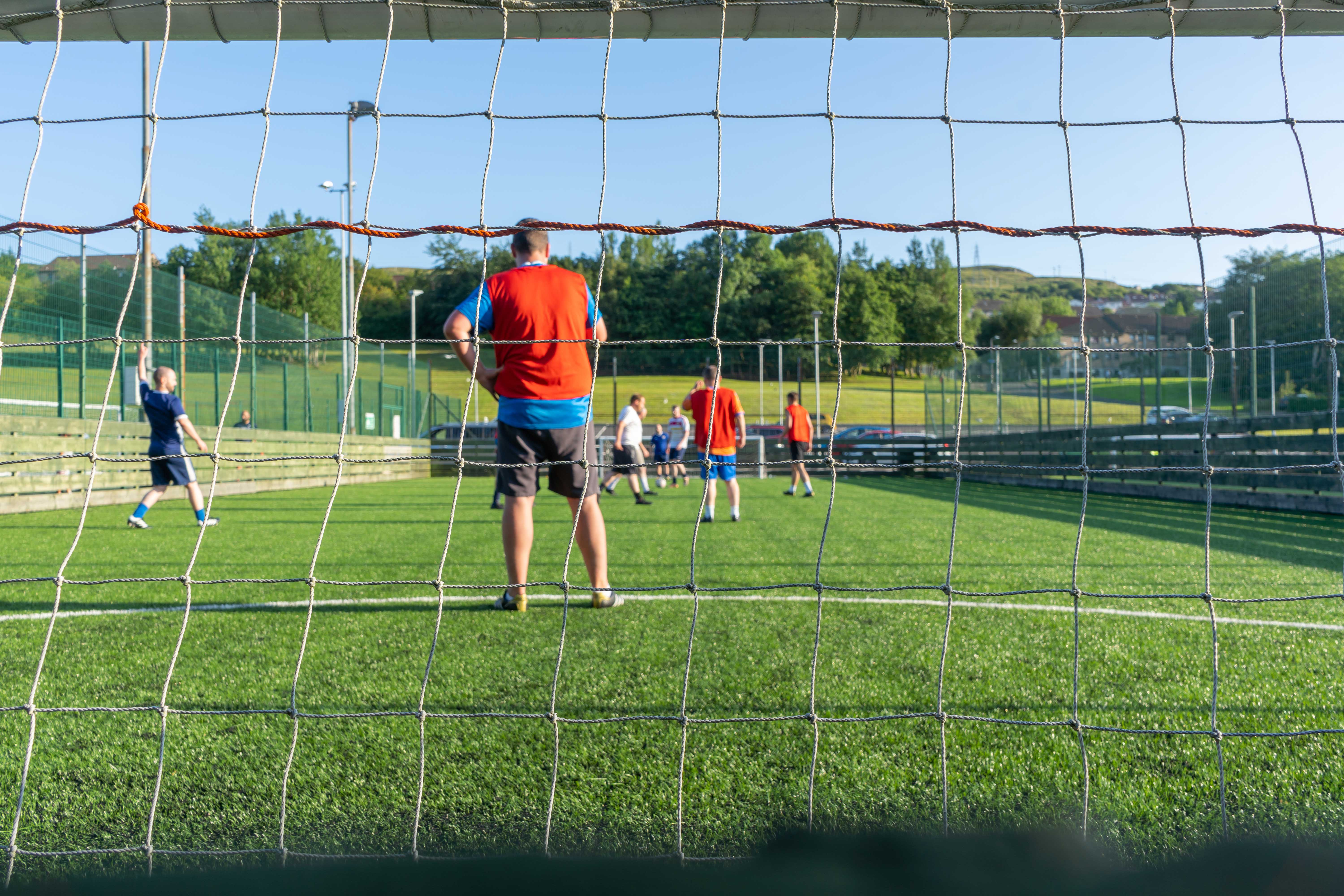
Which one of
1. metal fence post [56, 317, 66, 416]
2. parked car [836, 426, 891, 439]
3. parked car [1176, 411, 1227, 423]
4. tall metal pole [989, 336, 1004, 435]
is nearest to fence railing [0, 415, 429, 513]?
metal fence post [56, 317, 66, 416]

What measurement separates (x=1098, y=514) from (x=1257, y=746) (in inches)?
341

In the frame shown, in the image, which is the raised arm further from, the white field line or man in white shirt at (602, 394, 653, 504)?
man in white shirt at (602, 394, 653, 504)

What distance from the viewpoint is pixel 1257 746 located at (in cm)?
225

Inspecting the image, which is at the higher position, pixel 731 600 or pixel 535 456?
pixel 535 456

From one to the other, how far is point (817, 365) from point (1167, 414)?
5.99 metres

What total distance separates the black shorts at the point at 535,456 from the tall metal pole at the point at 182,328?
11.4 metres

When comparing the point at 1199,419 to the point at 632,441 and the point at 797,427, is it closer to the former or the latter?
the point at 797,427

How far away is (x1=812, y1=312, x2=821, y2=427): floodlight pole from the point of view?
19.0 meters

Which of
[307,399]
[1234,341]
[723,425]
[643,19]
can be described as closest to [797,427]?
[723,425]

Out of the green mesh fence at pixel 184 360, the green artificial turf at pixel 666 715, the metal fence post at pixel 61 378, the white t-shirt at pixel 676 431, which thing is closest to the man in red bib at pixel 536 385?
the green artificial turf at pixel 666 715

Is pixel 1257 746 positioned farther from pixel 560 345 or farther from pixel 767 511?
pixel 767 511

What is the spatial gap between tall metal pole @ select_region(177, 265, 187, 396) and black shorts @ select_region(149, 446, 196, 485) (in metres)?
5.68

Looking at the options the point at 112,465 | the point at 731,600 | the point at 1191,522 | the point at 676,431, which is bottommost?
the point at 1191,522

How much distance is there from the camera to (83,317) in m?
10.4
